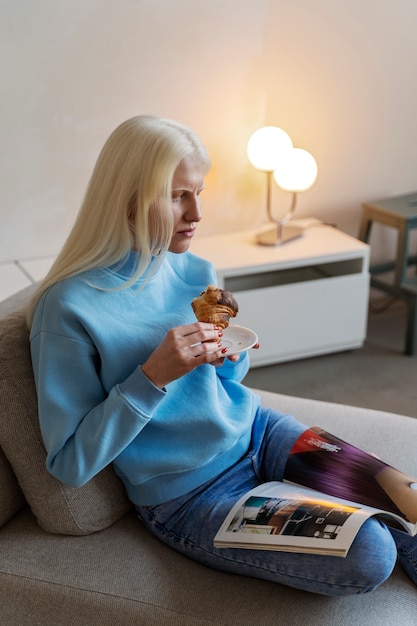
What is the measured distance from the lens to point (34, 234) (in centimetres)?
279

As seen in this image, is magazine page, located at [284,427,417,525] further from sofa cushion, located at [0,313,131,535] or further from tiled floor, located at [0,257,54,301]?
tiled floor, located at [0,257,54,301]

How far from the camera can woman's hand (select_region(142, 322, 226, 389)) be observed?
1279 mm

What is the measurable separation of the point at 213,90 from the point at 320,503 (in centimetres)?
191

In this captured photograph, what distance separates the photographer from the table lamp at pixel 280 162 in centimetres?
285

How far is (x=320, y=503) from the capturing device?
53.4 inches

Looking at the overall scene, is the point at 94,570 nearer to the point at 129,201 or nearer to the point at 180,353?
the point at 180,353

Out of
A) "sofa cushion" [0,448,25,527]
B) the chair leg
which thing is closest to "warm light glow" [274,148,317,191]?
the chair leg

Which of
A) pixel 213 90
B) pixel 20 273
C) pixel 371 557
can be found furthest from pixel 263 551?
pixel 213 90

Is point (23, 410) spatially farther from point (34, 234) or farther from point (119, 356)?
point (34, 234)

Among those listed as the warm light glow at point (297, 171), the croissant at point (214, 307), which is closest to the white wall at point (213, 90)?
the warm light glow at point (297, 171)

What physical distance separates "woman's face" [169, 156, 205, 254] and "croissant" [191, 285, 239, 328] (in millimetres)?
108

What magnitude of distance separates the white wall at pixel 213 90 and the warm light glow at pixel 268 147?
0.41ft

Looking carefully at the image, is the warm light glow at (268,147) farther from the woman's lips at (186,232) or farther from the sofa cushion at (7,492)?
the sofa cushion at (7,492)

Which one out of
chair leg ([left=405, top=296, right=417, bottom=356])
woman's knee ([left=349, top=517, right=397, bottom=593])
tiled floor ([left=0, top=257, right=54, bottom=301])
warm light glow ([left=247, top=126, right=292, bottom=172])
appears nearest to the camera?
woman's knee ([left=349, top=517, right=397, bottom=593])
